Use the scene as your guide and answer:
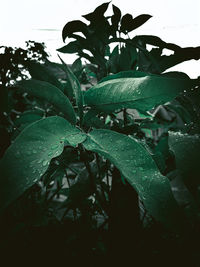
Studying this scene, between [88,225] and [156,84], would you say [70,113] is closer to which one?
[156,84]

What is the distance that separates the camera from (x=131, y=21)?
54 centimetres

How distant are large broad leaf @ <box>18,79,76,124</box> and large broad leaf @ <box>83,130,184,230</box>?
8cm

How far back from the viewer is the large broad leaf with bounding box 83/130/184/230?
0.21m

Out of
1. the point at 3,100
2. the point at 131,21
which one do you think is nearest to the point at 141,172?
the point at 131,21

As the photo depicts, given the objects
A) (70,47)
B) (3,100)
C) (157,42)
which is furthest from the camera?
(3,100)

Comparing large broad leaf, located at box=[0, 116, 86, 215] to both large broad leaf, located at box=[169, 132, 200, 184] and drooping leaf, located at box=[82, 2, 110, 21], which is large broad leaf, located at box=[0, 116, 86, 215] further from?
drooping leaf, located at box=[82, 2, 110, 21]

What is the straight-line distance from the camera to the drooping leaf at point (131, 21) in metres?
0.54

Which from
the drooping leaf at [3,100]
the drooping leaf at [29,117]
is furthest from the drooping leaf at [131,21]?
the drooping leaf at [3,100]

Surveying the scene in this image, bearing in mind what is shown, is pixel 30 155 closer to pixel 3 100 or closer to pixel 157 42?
pixel 157 42

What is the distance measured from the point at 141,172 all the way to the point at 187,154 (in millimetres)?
78

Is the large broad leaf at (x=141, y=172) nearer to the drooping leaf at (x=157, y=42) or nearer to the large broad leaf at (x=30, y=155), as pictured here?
the large broad leaf at (x=30, y=155)

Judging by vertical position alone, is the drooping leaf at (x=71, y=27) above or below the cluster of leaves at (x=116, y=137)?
above

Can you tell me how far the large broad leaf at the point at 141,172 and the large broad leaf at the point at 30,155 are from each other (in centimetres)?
4

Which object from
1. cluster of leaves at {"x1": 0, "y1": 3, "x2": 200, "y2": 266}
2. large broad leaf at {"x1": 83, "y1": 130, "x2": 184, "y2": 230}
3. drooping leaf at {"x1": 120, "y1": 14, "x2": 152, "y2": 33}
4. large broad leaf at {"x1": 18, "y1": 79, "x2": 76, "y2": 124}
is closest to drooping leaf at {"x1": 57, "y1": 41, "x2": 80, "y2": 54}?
cluster of leaves at {"x1": 0, "y1": 3, "x2": 200, "y2": 266}
